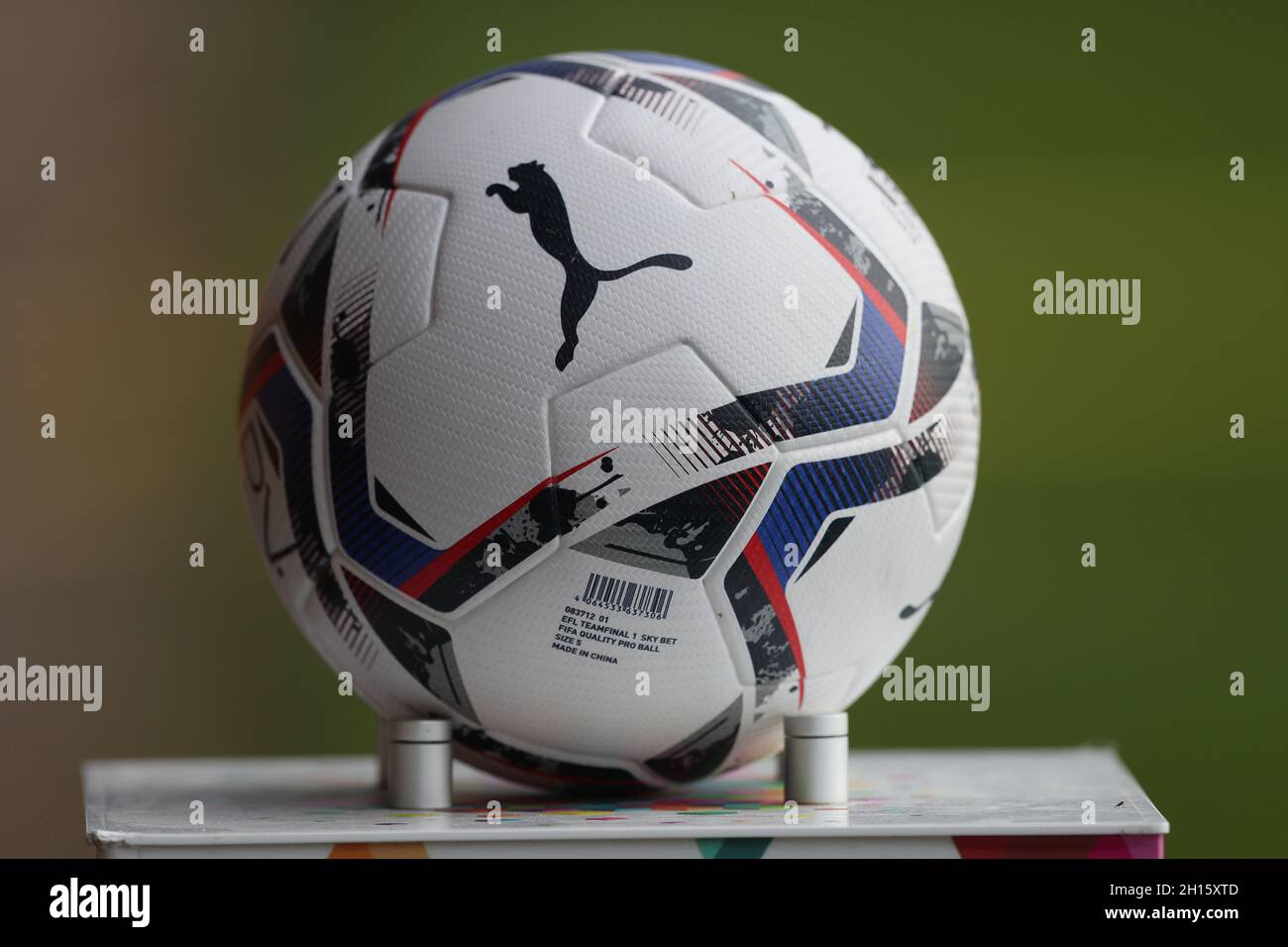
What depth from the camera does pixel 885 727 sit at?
3930 millimetres

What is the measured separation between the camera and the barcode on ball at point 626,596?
1854 mm

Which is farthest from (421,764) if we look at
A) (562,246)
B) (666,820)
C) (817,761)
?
(562,246)

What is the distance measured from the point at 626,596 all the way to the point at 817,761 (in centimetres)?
33

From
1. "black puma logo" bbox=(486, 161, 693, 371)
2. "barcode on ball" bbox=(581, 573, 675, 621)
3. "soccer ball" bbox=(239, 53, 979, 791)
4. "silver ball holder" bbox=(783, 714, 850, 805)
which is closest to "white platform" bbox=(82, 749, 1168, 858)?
"silver ball holder" bbox=(783, 714, 850, 805)

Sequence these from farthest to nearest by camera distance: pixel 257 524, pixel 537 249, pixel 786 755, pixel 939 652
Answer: pixel 939 652 → pixel 257 524 → pixel 786 755 → pixel 537 249

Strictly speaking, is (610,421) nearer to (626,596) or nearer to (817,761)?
(626,596)

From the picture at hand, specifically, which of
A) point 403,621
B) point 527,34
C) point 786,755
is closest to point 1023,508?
point 527,34

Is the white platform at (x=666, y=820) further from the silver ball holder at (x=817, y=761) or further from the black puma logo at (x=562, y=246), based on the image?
the black puma logo at (x=562, y=246)

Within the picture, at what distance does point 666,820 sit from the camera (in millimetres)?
1859

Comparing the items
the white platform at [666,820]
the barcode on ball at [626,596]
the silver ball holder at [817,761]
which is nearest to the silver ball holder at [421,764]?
the white platform at [666,820]

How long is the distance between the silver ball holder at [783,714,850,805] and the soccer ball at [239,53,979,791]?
0.05 metres

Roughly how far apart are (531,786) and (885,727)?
1914mm

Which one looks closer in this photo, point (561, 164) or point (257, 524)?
point (561, 164)

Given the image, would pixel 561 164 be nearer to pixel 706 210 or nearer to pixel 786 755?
pixel 706 210
